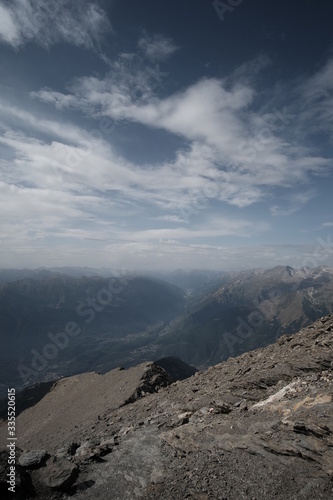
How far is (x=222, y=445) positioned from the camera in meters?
15.6

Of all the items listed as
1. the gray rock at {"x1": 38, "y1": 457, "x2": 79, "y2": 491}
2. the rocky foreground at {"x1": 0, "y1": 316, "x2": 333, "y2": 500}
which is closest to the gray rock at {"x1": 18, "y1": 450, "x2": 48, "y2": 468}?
the rocky foreground at {"x1": 0, "y1": 316, "x2": 333, "y2": 500}

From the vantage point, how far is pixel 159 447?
57.5 ft

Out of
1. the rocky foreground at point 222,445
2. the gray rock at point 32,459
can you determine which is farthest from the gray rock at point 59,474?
the gray rock at point 32,459

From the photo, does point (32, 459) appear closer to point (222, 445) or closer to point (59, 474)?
point (59, 474)

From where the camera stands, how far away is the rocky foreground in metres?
12.9

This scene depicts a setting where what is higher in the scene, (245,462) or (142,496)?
(245,462)

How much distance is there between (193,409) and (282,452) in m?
8.84

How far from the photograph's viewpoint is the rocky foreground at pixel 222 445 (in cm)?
1290

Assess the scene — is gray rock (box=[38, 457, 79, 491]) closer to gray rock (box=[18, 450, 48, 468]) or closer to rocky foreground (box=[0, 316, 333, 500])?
rocky foreground (box=[0, 316, 333, 500])

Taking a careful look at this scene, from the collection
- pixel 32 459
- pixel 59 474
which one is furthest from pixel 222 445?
pixel 32 459

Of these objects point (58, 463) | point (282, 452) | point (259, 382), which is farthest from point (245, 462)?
point (58, 463)

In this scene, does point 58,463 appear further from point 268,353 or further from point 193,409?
point 268,353

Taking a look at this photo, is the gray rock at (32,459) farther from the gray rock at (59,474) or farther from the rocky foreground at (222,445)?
the gray rock at (59,474)

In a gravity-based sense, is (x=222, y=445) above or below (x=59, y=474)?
above
